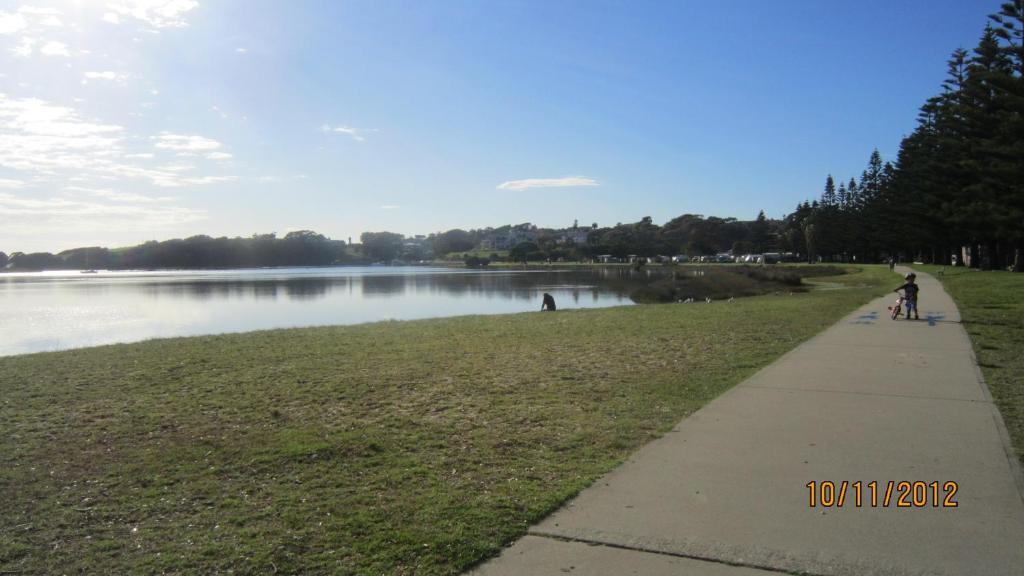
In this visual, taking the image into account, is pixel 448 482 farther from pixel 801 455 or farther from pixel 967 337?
pixel 967 337

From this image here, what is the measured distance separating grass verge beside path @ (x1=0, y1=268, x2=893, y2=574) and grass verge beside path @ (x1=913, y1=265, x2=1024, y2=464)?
254cm

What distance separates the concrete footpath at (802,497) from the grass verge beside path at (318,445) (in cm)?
31

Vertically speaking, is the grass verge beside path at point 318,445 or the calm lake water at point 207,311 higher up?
the grass verge beside path at point 318,445

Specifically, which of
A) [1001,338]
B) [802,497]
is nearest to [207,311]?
[1001,338]

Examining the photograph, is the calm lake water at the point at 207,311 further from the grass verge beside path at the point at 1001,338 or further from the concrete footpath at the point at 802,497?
the concrete footpath at the point at 802,497

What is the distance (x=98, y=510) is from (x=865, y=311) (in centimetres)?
1696

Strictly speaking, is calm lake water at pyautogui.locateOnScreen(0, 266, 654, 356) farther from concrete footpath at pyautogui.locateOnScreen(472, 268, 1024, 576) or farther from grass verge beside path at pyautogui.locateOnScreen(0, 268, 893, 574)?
concrete footpath at pyautogui.locateOnScreen(472, 268, 1024, 576)

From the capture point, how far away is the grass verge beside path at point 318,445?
12.0 feet

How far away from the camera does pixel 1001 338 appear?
457 inches

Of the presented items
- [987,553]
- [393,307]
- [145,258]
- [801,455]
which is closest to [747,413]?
[801,455]

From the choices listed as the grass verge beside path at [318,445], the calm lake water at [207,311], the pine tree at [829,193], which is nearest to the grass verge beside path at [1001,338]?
the grass verge beside path at [318,445]

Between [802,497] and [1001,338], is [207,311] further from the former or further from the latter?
[802,497]

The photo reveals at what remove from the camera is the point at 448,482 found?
4.58m

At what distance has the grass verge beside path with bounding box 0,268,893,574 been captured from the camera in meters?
3.66
